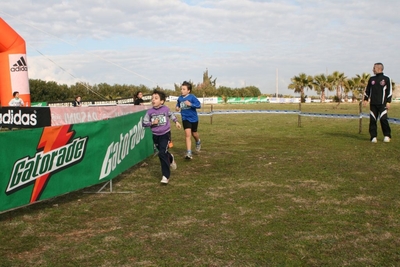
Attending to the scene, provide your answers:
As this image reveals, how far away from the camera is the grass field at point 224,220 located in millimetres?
4195

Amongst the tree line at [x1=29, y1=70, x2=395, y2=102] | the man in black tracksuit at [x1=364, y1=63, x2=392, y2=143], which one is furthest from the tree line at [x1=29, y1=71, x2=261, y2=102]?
the man in black tracksuit at [x1=364, y1=63, x2=392, y2=143]

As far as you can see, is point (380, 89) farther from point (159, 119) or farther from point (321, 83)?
point (321, 83)

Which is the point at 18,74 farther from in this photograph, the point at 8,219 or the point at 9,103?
the point at 8,219

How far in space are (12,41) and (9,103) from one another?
288 centimetres

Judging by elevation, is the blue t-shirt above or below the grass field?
above

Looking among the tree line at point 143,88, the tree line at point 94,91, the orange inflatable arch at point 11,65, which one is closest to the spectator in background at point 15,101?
the orange inflatable arch at point 11,65

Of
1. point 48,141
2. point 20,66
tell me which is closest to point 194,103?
point 48,141

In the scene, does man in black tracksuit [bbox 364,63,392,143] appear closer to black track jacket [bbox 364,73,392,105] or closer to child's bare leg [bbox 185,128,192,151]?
black track jacket [bbox 364,73,392,105]

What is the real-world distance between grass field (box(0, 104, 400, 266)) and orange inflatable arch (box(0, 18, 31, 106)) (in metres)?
12.6

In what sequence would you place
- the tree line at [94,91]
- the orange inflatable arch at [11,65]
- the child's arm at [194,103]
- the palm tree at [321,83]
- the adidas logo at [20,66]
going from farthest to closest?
the palm tree at [321,83], the tree line at [94,91], the adidas logo at [20,66], the orange inflatable arch at [11,65], the child's arm at [194,103]

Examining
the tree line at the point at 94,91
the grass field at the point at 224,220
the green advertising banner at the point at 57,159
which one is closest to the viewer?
the grass field at the point at 224,220

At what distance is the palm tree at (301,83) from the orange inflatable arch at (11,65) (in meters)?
77.4

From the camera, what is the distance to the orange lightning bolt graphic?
5.72 metres

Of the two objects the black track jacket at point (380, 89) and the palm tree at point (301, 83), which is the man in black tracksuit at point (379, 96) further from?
the palm tree at point (301, 83)
